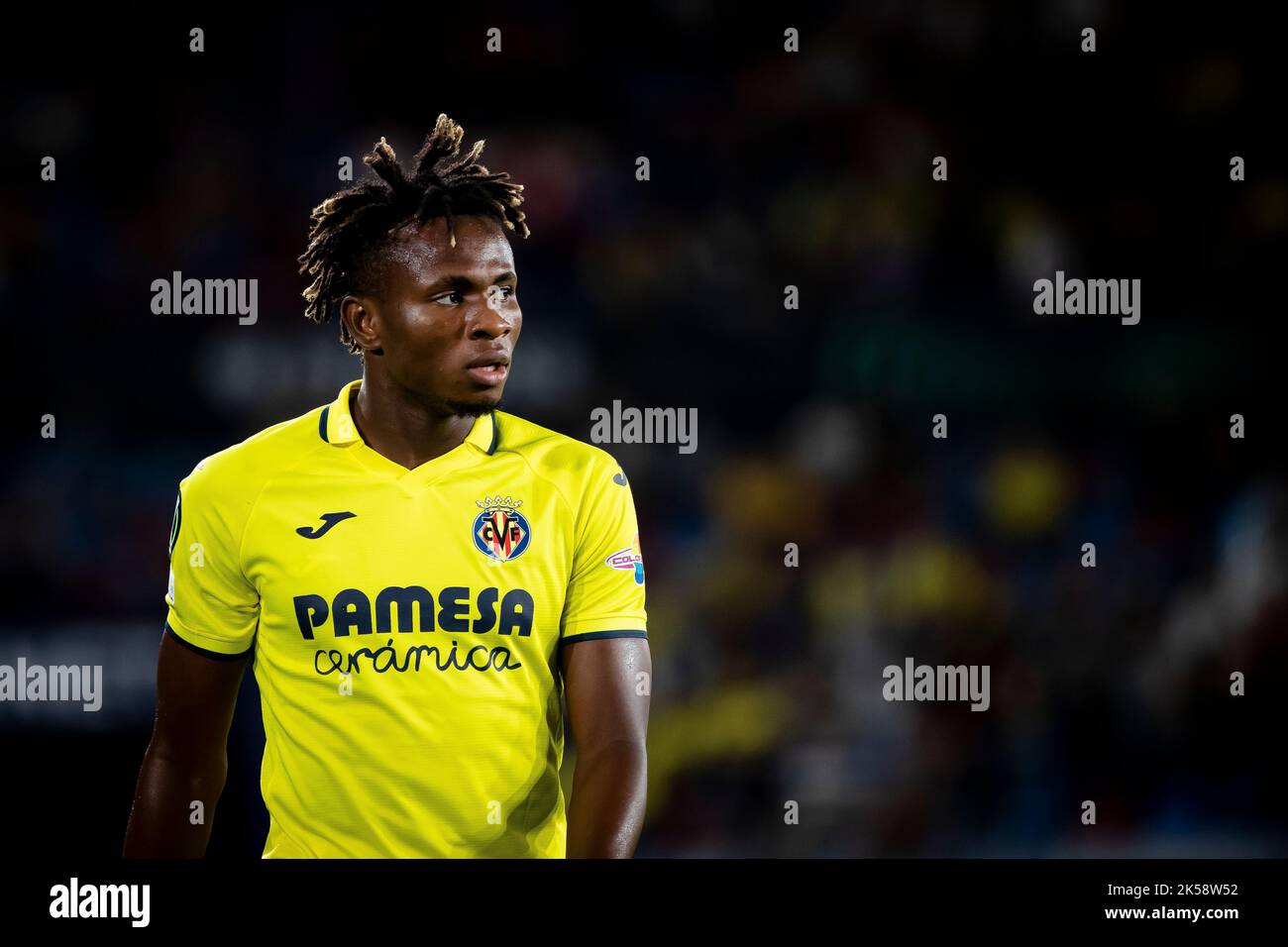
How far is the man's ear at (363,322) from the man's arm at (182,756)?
757mm

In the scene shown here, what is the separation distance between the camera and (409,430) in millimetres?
3225

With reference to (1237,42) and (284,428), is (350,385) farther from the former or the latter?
(1237,42)

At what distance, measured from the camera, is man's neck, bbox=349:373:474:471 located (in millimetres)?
3219

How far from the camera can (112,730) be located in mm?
4977

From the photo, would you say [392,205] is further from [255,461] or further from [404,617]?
[404,617]

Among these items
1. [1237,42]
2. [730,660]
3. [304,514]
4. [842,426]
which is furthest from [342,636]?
[1237,42]

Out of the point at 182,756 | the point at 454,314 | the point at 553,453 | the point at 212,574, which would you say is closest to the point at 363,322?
the point at 454,314

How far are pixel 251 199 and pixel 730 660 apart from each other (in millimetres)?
2722

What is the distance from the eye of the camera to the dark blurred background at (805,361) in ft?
17.9

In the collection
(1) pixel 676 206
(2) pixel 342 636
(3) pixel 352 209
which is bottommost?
(2) pixel 342 636

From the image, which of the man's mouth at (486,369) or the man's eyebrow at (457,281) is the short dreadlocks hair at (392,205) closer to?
the man's eyebrow at (457,281)

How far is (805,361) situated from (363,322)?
3.05m

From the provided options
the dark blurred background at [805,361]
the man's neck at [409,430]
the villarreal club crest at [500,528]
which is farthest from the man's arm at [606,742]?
the dark blurred background at [805,361]

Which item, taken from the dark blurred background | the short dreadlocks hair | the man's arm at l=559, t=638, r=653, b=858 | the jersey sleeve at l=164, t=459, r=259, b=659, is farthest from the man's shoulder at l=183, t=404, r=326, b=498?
the dark blurred background
